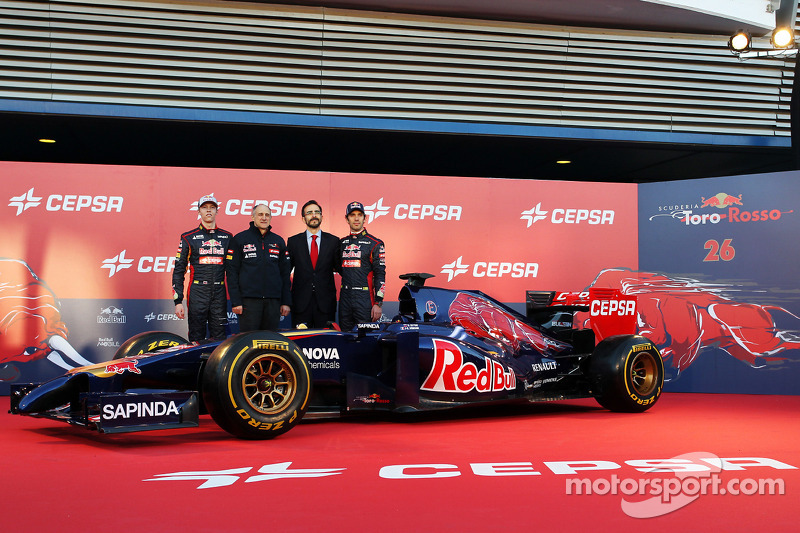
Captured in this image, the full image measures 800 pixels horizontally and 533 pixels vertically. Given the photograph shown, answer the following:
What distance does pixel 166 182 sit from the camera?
9234 millimetres

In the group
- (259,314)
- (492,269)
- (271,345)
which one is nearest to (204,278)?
(259,314)

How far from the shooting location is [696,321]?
9789mm

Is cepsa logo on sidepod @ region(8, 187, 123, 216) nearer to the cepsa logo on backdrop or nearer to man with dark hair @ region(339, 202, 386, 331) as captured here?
the cepsa logo on backdrop

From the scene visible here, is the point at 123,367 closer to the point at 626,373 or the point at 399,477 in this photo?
the point at 399,477

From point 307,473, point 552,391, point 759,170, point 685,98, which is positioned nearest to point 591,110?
point 685,98

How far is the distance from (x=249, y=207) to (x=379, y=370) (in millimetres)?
3601

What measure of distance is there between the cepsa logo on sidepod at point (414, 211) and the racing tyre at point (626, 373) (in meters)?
2.87

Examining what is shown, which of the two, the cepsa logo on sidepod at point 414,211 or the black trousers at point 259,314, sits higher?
the cepsa logo on sidepod at point 414,211

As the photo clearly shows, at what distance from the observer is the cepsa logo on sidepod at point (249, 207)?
9.35 metres

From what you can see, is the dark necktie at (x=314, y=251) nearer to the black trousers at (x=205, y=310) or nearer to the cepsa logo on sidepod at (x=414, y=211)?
the black trousers at (x=205, y=310)

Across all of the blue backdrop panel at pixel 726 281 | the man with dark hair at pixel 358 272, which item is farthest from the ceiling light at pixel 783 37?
the man with dark hair at pixel 358 272

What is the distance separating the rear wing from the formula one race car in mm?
10

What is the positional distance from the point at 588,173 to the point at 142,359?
991 cm

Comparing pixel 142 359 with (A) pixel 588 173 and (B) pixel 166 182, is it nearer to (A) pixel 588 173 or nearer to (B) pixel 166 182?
(B) pixel 166 182
